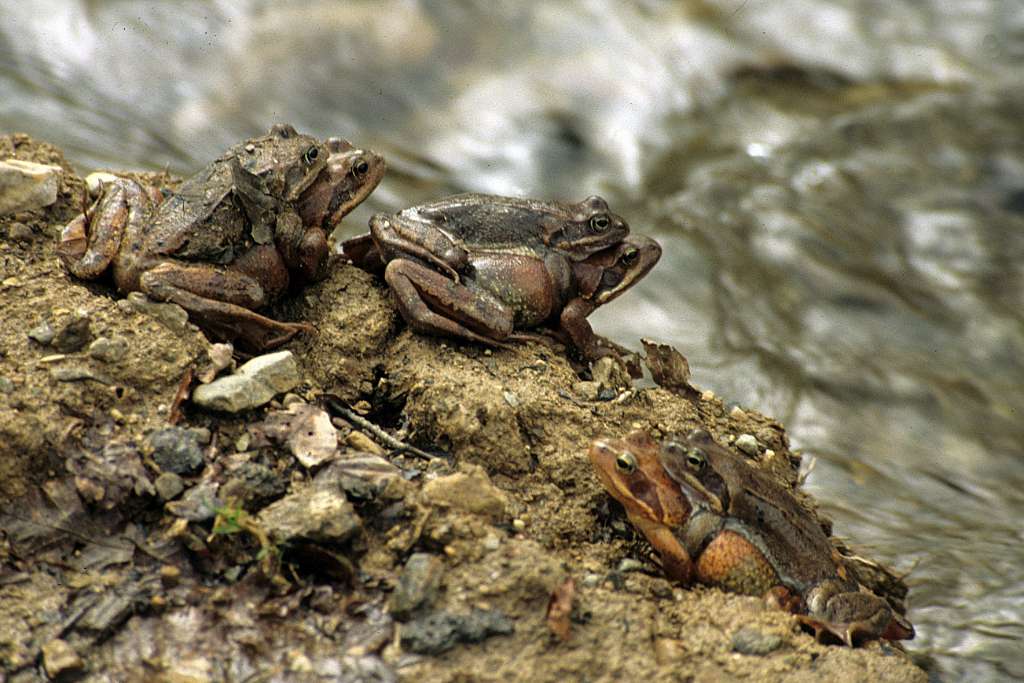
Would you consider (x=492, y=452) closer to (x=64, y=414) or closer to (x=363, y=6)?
(x=64, y=414)

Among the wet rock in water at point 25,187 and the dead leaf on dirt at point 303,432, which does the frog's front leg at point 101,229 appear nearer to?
the wet rock in water at point 25,187

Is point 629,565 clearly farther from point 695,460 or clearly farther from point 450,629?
point 450,629

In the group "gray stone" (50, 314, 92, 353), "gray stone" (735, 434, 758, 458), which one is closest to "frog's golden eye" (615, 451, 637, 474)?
"gray stone" (735, 434, 758, 458)

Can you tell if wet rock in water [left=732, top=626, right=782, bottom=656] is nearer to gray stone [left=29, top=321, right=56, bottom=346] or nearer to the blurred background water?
gray stone [left=29, top=321, right=56, bottom=346]

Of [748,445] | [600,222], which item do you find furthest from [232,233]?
[748,445]

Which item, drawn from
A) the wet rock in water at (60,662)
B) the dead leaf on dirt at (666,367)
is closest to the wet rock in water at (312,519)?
the wet rock in water at (60,662)

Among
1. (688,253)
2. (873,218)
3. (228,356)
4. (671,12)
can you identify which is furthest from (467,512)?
(671,12)
